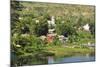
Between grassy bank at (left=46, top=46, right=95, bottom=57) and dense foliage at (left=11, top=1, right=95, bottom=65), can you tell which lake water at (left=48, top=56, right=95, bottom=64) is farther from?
dense foliage at (left=11, top=1, right=95, bottom=65)

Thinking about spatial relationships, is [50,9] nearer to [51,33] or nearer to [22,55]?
[51,33]

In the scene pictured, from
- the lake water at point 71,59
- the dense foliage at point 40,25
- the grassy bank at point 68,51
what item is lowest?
the lake water at point 71,59

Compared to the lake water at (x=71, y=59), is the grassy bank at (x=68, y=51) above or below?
above

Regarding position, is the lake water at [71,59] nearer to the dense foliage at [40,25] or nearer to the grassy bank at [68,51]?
the grassy bank at [68,51]

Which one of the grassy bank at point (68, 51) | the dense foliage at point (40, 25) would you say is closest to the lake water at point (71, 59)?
the grassy bank at point (68, 51)

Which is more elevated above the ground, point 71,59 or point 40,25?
point 40,25

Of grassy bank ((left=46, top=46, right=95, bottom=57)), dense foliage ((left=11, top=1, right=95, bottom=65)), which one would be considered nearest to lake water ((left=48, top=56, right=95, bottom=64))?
grassy bank ((left=46, top=46, right=95, bottom=57))

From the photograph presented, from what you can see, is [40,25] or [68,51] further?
[68,51]

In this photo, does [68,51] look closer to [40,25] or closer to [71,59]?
[71,59]

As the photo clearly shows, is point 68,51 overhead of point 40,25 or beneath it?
beneath

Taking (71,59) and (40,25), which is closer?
(40,25)

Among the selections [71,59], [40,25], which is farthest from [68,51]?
[40,25]
